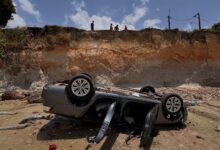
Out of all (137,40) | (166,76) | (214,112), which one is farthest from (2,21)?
(214,112)

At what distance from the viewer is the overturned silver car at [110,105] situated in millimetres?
8250

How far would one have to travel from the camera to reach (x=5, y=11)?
2770cm

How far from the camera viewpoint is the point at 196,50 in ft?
78.1

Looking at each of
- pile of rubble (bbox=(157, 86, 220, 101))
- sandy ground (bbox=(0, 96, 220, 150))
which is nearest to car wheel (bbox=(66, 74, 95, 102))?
sandy ground (bbox=(0, 96, 220, 150))

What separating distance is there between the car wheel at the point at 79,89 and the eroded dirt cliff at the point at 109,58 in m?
11.9

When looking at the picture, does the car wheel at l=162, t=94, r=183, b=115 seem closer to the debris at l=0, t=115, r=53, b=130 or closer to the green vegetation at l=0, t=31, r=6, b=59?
the debris at l=0, t=115, r=53, b=130

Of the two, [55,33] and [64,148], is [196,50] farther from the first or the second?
[64,148]

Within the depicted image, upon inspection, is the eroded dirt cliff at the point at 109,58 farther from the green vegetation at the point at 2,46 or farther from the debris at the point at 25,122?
the debris at the point at 25,122

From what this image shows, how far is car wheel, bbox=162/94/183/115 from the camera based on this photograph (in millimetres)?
8844

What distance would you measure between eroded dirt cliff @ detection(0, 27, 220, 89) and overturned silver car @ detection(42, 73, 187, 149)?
1172cm

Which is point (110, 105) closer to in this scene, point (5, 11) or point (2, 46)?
point (2, 46)

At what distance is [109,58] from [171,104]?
1291 cm

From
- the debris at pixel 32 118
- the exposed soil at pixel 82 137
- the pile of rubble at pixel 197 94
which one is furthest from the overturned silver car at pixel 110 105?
the pile of rubble at pixel 197 94

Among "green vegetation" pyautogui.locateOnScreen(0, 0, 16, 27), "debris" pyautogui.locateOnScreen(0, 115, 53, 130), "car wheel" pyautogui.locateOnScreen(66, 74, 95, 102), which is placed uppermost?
"green vegetation" pyautogui.locateOnScreen(0, 0, 16, 27)
